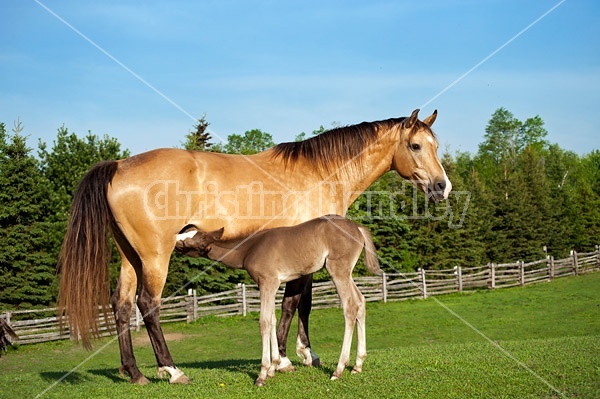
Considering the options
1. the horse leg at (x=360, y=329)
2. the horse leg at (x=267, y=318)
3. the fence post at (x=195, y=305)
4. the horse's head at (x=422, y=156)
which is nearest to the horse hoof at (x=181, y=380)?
the horse leg at (x=267, y=318)

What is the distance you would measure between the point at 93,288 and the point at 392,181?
32559mm

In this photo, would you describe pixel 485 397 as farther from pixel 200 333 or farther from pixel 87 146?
pixel 87 146

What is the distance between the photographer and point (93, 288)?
22.6 ft

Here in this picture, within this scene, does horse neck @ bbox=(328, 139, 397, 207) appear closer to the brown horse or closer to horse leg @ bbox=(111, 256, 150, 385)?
the brown horse

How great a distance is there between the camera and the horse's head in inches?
314

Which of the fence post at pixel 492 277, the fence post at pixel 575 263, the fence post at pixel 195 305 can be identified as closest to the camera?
the fence post at pixel 195 305

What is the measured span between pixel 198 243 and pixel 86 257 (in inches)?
53.8

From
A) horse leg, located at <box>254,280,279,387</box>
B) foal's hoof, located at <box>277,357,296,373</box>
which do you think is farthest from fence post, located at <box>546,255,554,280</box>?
horse leg, located at <box>254,280,279,387</box>

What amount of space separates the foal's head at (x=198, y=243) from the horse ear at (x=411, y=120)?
3.02 m

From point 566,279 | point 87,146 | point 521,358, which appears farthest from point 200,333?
point 566,279

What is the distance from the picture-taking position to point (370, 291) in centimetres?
3259

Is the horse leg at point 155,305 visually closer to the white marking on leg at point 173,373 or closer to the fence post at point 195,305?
the white marking on leg at point 173,373

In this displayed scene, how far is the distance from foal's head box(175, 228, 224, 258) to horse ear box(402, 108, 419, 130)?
3.02m

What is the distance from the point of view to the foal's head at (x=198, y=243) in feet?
22.4
